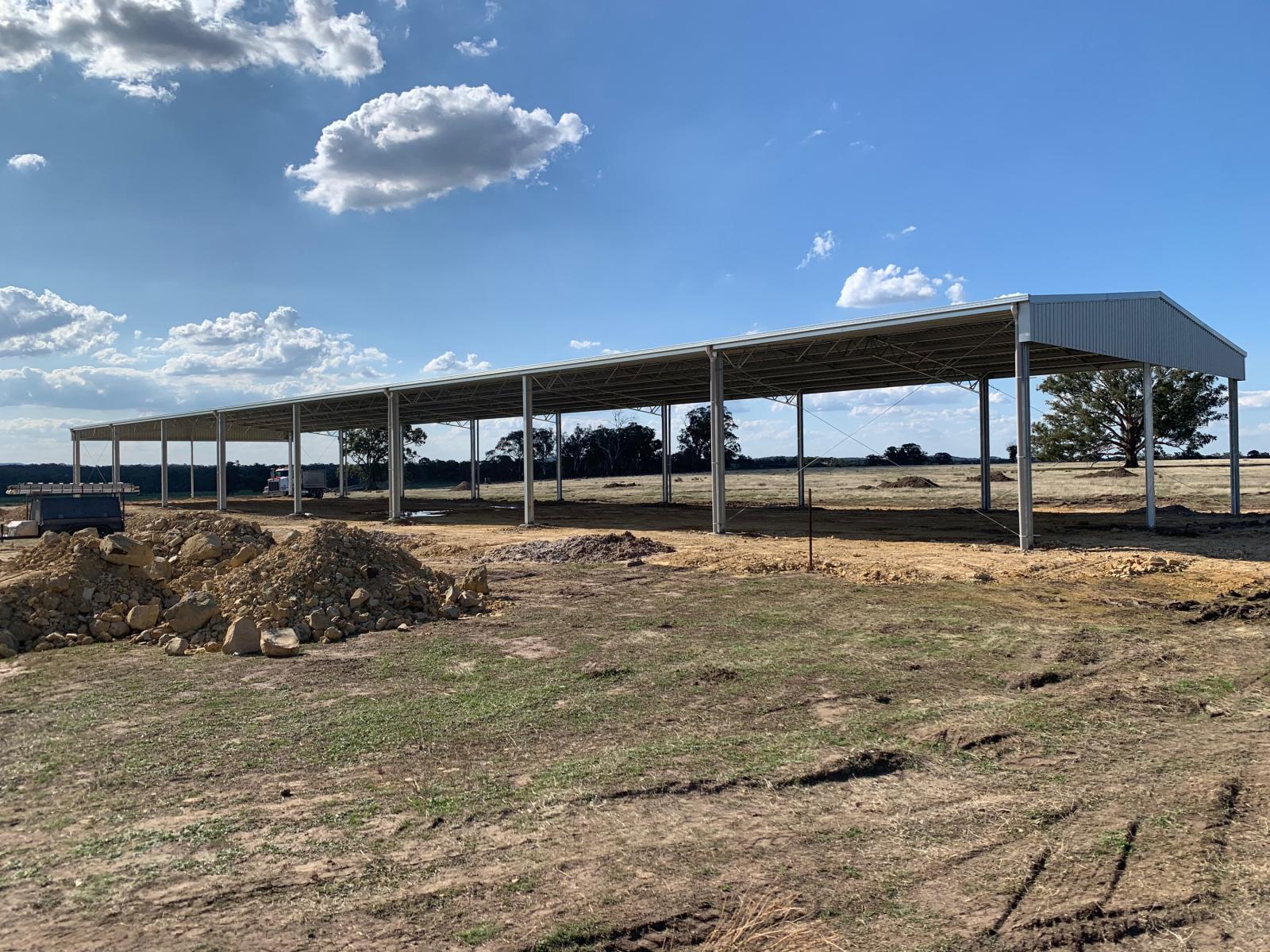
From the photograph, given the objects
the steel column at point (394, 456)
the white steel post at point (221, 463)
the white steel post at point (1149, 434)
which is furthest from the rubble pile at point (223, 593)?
the white steel post at point (221, 463)

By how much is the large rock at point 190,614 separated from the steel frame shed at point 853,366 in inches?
602

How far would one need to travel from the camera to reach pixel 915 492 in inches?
1891

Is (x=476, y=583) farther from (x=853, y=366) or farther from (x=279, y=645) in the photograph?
(x=853, y=366)

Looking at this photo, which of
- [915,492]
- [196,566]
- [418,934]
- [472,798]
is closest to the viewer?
[418,934]

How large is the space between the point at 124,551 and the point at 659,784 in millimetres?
11024

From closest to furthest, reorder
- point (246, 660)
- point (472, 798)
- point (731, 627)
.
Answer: point (472, 798)
point (246, 660)
point (731, 627)

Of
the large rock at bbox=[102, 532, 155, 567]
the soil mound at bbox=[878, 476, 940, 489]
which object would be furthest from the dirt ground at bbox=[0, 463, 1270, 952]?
the soil mound at bbox=[878, 476, 940, 489]

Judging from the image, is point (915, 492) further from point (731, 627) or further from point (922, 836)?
point (922, 836)

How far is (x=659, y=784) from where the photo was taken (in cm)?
548

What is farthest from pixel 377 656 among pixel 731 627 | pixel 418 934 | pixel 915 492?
pixel 915 492

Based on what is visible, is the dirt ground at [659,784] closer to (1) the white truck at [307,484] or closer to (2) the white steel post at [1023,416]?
(2) the white steel post at [1023,416]

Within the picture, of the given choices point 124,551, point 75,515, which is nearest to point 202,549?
point 124,551

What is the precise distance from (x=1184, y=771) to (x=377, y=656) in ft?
27.4

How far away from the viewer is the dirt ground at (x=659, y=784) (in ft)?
12.6
